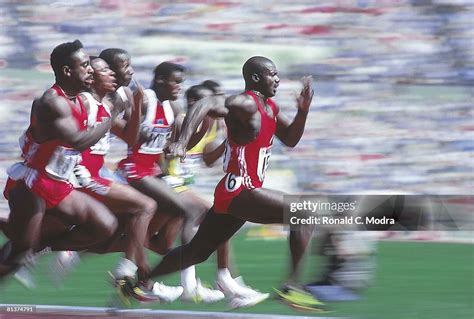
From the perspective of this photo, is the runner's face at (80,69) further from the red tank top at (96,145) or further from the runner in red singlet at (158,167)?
the runner in red singlet at (158,167)

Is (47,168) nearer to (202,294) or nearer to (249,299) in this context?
(202,294)

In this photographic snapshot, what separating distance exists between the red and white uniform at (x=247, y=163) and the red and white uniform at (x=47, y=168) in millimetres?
815

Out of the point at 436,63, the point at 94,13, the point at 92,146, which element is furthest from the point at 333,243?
the point at 94,13

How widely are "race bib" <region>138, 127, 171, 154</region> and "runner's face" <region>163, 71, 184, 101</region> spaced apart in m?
0.20

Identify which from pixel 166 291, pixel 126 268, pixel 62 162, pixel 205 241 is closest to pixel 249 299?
pixel 205 241

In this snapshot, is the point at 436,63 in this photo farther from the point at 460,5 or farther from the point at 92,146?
the point at 92,146

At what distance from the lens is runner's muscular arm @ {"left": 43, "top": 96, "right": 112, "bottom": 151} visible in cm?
548

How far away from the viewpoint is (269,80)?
5.27 m

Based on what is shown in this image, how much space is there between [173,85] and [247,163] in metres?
0.59

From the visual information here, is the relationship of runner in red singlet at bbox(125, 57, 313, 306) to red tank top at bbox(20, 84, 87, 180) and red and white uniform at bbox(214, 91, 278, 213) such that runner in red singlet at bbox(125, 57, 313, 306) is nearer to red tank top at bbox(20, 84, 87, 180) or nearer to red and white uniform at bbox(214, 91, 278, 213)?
red and white uniform at bbox(214, 91, 278, 213)

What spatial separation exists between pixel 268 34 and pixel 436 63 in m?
0.86

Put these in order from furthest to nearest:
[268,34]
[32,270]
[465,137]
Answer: [32,270]
[268,34]
[465,137]

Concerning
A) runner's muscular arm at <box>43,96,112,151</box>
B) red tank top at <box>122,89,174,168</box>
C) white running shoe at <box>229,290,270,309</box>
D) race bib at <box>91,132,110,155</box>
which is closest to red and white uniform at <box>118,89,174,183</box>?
red tank top at <box>122,89,174,168</box>

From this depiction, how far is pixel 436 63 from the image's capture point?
5.08 metres
